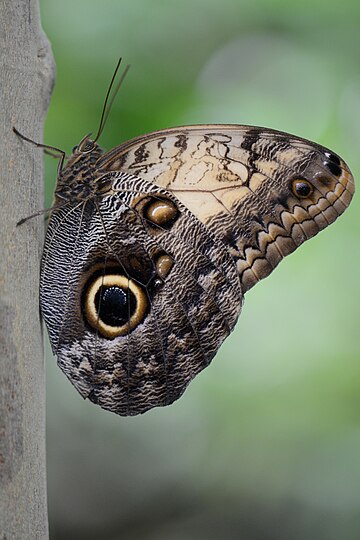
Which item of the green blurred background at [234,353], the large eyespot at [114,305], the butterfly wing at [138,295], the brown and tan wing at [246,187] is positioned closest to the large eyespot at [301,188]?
the brown and tan wing at [246,187]

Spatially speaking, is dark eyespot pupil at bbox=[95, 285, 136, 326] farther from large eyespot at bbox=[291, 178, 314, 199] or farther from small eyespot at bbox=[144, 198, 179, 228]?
large eyespot at bbox=[291, 178, 314, 199]

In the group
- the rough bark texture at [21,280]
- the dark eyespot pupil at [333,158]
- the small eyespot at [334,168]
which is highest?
the dark eyespot pupil at [333,158]

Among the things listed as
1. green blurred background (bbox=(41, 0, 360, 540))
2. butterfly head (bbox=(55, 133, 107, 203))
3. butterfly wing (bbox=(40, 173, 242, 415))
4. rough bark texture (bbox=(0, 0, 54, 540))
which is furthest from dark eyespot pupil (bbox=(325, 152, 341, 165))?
green blurred background (bbox=(41, 0, 360, 540))

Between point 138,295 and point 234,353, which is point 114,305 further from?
point 234,353

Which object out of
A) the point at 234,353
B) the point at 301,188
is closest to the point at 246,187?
the point at 301,188

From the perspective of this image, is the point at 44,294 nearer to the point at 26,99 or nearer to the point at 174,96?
the point at 26,99

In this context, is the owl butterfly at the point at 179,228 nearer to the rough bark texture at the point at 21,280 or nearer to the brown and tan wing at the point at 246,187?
the brown and tan wing at the point at 246,187
